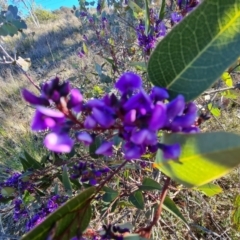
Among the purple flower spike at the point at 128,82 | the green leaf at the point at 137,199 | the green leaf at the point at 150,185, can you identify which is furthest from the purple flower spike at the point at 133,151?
the green leaf at the point at 137,199

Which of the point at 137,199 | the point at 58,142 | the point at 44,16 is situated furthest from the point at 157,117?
the point at 44,16

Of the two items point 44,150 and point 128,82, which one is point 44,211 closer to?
point 128,82

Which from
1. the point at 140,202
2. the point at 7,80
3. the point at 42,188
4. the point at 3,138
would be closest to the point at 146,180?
the point at 140,202

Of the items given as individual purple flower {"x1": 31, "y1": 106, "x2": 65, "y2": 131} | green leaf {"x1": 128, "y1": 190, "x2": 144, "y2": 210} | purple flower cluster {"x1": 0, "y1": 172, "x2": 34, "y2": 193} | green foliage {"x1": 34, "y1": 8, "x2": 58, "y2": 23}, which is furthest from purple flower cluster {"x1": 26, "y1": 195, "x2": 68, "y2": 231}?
green foliage {"x1": 34, "y1": 8, "x2": 58, "y2": 23}

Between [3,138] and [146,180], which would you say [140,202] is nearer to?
[146,180]

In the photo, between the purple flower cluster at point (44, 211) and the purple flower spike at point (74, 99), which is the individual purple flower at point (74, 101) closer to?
the purple flower spike at point (74, 99)

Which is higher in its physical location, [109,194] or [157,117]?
[157,117]
